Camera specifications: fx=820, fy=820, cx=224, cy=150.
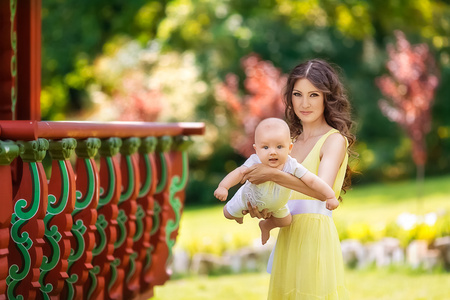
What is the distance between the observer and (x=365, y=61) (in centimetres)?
1919

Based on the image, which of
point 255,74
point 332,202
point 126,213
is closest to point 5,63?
point 126,213

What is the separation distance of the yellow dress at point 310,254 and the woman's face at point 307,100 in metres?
0.11

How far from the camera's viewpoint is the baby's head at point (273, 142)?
3.42m

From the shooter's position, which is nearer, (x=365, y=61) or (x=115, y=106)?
(x=115, y=106)

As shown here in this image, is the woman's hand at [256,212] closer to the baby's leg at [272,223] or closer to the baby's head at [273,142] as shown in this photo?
the baby's leg at [272,223]

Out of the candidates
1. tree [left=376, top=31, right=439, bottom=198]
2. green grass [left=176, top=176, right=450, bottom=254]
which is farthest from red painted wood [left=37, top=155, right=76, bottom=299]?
tree [left=376, top=31, right=439, bottom=198]

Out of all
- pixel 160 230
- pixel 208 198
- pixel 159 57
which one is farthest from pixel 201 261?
pixel 159 57

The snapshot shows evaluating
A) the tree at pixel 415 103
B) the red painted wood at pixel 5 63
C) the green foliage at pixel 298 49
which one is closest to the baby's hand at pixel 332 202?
the red painted wood at pixel 5 63

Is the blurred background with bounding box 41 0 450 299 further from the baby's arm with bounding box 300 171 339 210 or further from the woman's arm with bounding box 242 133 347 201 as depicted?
the baby's arm with bounding box 300 171 339 210

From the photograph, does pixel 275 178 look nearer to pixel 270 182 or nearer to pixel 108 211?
pixel 270 182

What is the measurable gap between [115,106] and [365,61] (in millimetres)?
5979

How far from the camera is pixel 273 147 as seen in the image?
3.46 m

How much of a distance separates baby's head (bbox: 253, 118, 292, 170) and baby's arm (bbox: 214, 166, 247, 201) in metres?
0.11

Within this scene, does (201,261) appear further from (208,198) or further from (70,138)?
(208,198)
